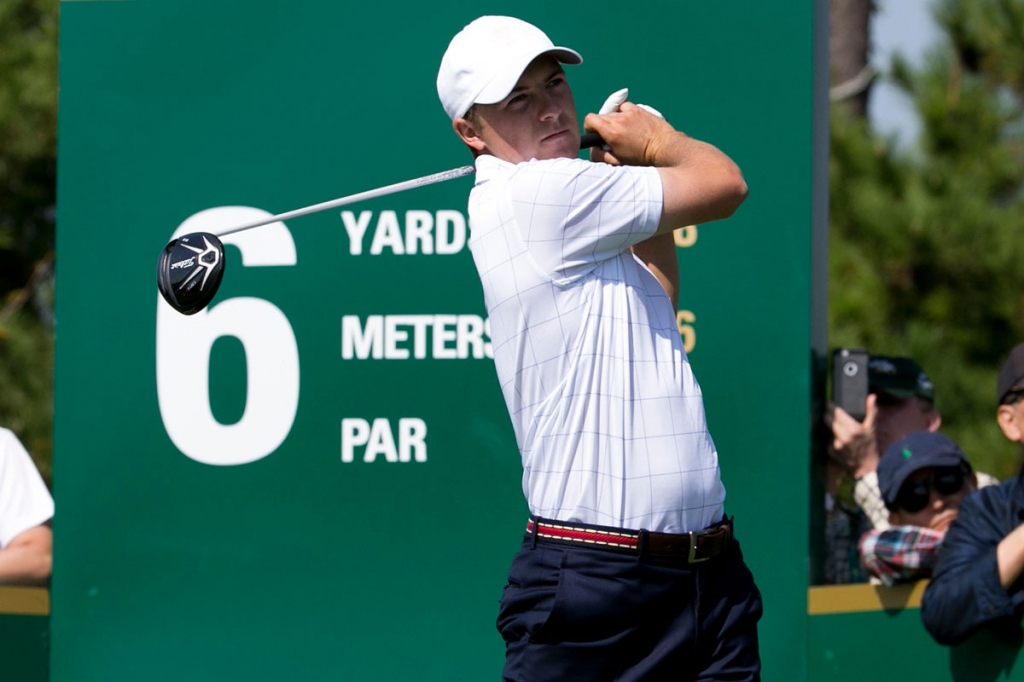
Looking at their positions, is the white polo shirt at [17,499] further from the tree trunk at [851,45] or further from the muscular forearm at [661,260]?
the tree trunk at [851,45]

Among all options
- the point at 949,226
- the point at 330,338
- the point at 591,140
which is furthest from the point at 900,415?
the point at 949,226

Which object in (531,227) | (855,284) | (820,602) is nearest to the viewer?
(531,227)

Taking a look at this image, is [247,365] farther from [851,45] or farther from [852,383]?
[851,45]

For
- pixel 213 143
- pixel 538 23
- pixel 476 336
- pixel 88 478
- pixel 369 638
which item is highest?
pixel 538 23

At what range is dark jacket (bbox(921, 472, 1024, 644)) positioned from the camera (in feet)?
11.0

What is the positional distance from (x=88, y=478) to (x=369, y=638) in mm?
879

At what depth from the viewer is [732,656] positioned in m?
2.46

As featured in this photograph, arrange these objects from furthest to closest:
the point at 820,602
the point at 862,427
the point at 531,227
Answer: the point at 862,427 < the point at 820,602 < the point at 531,227

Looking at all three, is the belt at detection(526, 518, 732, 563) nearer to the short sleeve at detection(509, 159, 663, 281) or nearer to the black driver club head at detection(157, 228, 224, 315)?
the short sleeve at detection(509, 159, 663, 281)

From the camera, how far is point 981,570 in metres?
3.35

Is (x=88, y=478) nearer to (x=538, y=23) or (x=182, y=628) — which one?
(x=182, y=628)

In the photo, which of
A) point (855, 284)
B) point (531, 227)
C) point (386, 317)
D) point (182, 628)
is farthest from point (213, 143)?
point (855, 284)

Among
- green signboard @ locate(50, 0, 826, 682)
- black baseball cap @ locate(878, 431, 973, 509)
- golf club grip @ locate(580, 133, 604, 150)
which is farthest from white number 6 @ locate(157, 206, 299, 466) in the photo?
black baseball cap @ locate(878, 431, 973, 509)

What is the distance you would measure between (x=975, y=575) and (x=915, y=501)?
405 mm
